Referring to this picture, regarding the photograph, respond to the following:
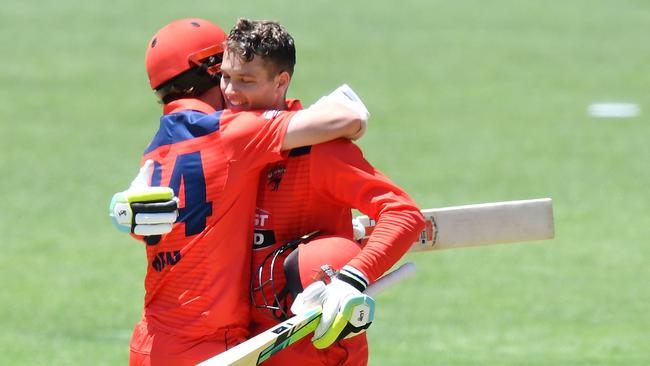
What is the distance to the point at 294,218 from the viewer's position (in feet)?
14.5

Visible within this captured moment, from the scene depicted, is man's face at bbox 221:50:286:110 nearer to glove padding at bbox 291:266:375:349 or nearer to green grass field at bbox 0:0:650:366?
glove padding at bbox 291:266:375:349

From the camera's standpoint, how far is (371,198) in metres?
4.28

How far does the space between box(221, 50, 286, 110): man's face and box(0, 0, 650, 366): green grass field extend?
3861 mm

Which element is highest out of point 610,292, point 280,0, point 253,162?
point 253,162

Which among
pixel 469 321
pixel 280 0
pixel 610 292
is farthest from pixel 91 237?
pixel 280 0

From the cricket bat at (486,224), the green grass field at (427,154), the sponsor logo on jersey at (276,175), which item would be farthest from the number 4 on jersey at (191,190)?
the green grass field at (427,154)

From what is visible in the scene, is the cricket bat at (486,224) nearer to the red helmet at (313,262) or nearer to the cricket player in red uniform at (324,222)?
the cricket player in red uniform at (324,222)

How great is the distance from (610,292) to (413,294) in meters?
1.61

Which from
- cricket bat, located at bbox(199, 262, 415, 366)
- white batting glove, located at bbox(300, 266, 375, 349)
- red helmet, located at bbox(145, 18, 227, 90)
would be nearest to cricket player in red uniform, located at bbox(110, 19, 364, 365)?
red helmet, located at bbox(145, 18, 227, 90)

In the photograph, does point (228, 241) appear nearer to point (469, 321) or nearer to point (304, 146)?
point (304, 146)

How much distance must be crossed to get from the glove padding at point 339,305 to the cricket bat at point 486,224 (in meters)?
1.03

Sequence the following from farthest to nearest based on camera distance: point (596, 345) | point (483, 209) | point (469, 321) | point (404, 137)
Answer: point (404, 137) → point (469, 321) → point (596, 345) → point (483, 209)

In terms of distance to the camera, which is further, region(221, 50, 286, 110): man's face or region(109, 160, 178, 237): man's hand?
region(221, 50, 286, 110): man's face

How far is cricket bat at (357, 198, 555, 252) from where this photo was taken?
17.0 ft
